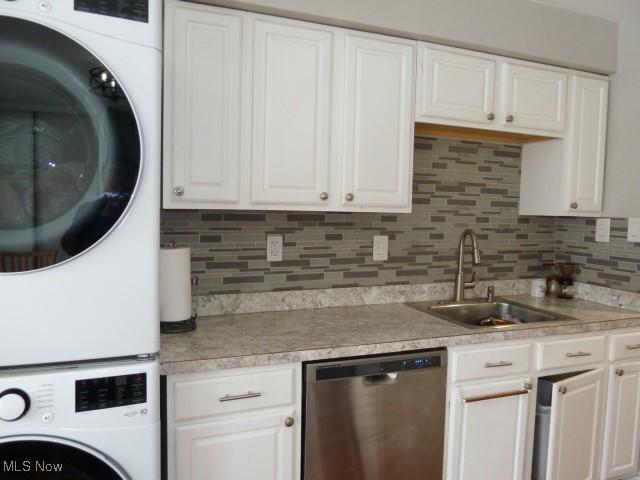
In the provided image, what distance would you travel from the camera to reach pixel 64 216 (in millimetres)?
1106

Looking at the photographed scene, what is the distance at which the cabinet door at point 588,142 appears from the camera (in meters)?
2.42

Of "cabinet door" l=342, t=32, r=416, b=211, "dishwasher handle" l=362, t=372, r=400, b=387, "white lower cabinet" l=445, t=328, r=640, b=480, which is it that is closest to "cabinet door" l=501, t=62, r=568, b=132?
"cabinet door" l=342, t=32, r=416, b=211

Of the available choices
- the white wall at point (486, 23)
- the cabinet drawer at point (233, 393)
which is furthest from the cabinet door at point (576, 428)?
the white wall at point (486, 23)

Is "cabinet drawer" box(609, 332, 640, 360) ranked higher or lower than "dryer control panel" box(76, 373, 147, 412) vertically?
lower

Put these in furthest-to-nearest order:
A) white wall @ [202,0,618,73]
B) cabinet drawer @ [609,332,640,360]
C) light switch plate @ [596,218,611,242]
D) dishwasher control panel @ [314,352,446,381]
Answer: light switch plate @ [596,218,611,242] < cabinet drawer @ [609,332,640,360] < white wall @ [202,0,618,73] < dishwasher control panel @ [314,352,446,381]

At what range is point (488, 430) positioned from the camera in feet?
6.38

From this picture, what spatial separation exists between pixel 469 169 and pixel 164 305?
1.78 meters

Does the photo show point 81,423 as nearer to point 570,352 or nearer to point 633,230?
point 570,352

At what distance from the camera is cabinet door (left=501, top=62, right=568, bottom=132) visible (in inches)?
88.0

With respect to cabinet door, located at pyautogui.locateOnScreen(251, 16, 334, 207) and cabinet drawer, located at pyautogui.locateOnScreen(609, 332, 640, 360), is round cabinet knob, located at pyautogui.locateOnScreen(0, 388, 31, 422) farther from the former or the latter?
cabinet drawer, located at pyautogui.locateOnScreen(609, 332, 640, 360)

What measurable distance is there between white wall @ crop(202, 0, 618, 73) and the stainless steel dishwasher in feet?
4.44

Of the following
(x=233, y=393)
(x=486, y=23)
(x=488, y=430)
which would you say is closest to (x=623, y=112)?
(x=486, y=23)

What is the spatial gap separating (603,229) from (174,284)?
7.60 feet

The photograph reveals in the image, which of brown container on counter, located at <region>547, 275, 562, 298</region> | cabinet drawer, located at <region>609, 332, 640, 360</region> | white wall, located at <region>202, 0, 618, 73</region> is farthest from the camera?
brown container on counter, located at <region>547, 275, 562, 298</region>
